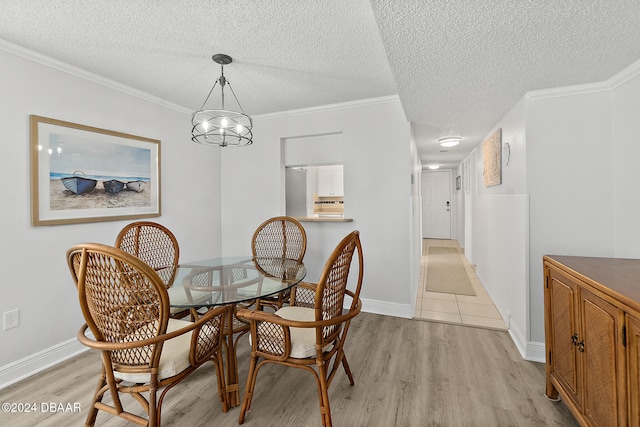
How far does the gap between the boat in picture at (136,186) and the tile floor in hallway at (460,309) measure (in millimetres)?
3148

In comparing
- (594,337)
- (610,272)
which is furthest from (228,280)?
(610,272)

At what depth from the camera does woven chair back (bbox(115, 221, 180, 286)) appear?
2.26 m

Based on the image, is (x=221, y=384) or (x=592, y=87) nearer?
(x=221, y=384)

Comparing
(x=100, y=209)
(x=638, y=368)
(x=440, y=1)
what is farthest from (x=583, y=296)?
(x=100, y=209)

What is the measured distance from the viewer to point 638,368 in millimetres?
1039

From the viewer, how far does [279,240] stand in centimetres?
290

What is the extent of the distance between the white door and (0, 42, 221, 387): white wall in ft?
24.9

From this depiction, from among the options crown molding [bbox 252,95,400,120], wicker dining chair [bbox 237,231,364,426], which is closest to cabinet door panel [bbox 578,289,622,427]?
wicker dining chair [bbox 237,231,364,426]

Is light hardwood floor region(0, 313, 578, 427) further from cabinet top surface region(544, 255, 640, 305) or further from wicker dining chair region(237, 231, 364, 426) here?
cabinet top surface region(544, 255, 640, 305)

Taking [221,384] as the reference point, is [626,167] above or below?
above

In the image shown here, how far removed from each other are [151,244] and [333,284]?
5.85ft

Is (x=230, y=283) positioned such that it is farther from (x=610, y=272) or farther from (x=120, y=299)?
(x=610, y=272)

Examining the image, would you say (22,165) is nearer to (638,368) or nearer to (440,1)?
(440,1)

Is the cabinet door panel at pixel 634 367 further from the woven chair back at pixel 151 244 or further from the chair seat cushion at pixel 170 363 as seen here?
the woven chair back at pixel 151 244
